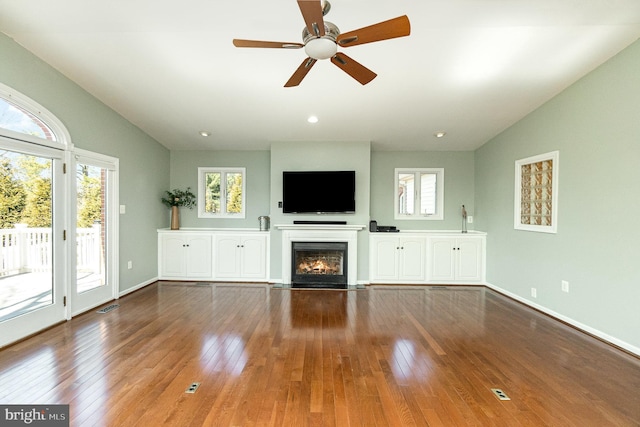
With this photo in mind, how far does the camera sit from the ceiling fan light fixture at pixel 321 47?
1954 millimetres

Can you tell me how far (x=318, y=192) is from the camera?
196 inches

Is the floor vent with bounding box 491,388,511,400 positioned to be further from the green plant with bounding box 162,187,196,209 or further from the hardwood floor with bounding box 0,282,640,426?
the green plant with bounding box 162,187,196,209

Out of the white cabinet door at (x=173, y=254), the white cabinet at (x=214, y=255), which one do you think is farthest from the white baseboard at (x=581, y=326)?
the white cabinet door at (x=173, y=254)

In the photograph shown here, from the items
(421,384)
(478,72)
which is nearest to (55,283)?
(421,384)

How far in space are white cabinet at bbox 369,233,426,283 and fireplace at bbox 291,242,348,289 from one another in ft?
1.85

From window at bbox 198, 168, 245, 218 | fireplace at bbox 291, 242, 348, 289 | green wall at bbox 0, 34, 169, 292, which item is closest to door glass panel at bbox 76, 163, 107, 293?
green wall at bbox 0, 34, 169, 292

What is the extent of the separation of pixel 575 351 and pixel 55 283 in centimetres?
549

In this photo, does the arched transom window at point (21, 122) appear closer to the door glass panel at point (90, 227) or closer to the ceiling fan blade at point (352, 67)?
the door glass panel at point (90, 227)

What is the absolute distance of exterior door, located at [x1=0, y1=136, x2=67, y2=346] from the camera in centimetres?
273

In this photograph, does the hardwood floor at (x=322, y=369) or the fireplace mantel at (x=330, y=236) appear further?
the fireplace mantel at (x=330, y=236)

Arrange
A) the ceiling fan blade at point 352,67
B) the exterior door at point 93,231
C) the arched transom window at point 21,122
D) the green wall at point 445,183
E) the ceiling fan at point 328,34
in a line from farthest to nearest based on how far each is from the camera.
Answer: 1. the green wall at point 445,183
2. the exterior door at point 93,231
3. the arched transom window at point 21,122
4. the ceiling fan blade at point 352,67
5. the ceiling fan at point 328,34

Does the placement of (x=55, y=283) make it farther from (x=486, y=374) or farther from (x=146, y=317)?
(x=486, y=374)

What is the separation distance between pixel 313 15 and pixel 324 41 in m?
0.21

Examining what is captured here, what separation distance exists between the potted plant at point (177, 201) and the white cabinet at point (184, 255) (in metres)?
0.30
